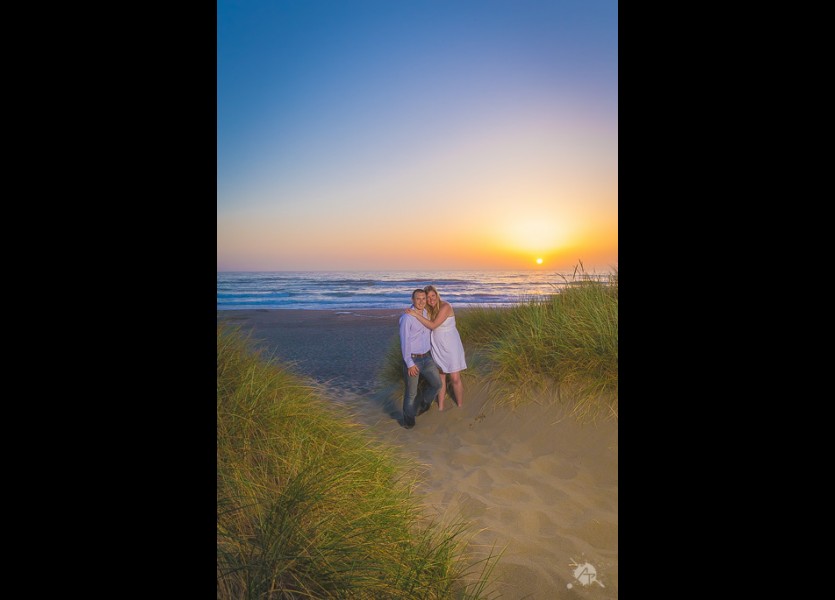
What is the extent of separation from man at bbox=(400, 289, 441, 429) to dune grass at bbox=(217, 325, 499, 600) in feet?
6.31

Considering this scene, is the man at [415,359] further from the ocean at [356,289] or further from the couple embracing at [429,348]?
the ocean at [356,289]

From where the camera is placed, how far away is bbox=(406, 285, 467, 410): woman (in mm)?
6168

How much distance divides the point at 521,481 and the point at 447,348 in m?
2.02

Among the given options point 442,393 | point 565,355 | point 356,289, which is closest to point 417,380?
point 442,393

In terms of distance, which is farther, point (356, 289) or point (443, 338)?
point (356, 289)

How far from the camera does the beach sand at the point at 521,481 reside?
3240 millimetres

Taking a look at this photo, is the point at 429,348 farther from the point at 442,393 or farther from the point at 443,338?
the point at 442,393

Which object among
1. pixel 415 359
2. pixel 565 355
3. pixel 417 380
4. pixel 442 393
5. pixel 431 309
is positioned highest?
pixel 431 309

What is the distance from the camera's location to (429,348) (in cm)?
636

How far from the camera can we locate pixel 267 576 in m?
2.33

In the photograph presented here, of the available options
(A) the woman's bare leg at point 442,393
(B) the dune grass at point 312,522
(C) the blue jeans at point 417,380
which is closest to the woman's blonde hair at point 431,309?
(C) the blue jeans at point 417,380

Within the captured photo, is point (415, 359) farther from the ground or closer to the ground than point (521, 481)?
farther from the ground
